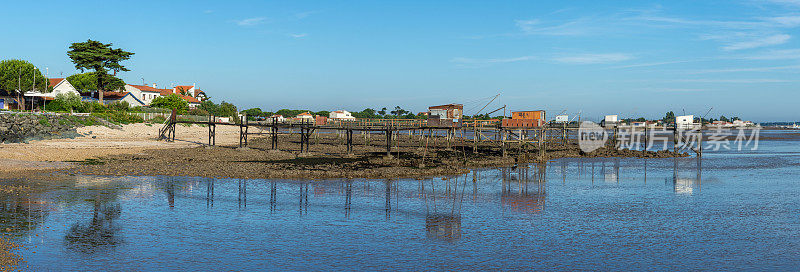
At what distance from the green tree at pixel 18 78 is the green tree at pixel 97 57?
554cm

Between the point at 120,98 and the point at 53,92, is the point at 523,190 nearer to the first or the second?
the point at 53,92

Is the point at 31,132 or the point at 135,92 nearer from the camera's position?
A: the point at 31,132

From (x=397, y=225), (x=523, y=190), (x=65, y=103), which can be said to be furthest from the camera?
(x=65, y=103)

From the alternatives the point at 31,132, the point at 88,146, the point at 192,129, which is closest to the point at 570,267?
the point at 88,146

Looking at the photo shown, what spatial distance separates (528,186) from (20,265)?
23.4m

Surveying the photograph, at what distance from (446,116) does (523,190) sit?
92.8ft

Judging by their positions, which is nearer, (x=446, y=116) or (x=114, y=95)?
(x=446, y=116)

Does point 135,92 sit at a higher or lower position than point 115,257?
higher

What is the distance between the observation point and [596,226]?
19.2 meters

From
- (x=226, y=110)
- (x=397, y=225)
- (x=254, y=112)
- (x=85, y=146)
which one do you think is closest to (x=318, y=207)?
(x=397, y=225)

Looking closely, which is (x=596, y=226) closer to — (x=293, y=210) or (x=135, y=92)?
(x=293, y=210)

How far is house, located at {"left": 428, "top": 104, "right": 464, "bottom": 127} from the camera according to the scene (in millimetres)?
50188

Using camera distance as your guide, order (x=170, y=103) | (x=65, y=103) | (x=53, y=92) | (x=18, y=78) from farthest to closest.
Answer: (x=170, y=103), (x=53, y=92), (x=18, y=78), (x=65, y=103)

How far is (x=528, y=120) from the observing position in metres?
56.1
